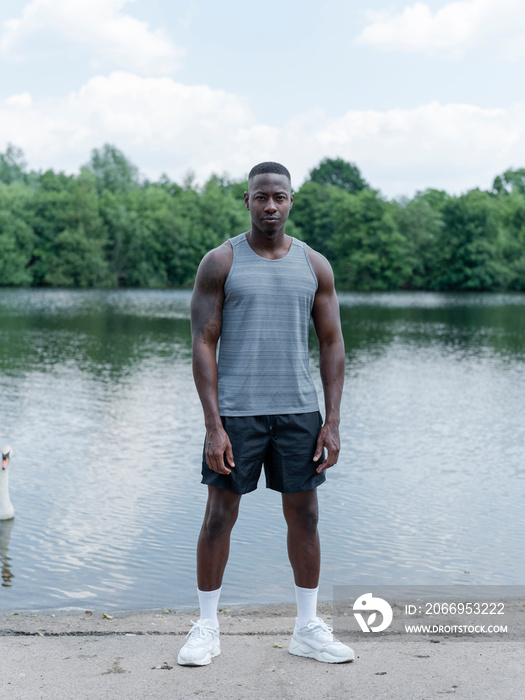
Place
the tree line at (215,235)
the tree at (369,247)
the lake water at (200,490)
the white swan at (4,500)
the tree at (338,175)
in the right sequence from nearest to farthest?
the lake water at (200,490)
the white swan at (4,500)
the tree line at (215,235)
the tree at (369,247)
the tree at (338,175)

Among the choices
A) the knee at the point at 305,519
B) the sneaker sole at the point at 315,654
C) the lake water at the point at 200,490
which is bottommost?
the lake water at the point at 200,490

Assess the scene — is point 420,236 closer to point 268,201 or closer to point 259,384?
point 268,201

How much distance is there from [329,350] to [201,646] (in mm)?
1423

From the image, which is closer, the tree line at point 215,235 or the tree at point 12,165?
the tree line at point 215,235

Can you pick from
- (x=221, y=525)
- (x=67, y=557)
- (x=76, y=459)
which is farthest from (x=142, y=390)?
(x=221, y=525)

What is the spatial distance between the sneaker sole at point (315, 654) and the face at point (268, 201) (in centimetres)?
182

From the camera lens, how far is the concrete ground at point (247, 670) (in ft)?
10.9

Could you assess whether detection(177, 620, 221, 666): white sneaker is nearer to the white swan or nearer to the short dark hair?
the short dark hair

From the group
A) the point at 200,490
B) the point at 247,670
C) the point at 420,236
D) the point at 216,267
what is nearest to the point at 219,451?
the point at 216,267

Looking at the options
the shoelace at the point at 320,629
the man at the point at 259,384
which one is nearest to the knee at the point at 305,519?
the man at the point at 259,384

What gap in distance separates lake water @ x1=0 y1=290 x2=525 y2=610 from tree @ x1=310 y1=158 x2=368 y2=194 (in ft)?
279

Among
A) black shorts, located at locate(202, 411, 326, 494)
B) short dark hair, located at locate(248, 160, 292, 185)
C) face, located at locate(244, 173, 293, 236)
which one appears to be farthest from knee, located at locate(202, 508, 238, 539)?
short dark hair, located at locate(248, 160, 292, 185)

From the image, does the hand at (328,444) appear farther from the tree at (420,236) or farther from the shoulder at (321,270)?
the tree at (420,236)

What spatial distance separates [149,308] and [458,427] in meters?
34.9
